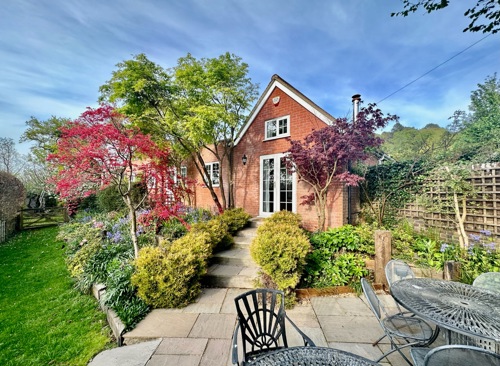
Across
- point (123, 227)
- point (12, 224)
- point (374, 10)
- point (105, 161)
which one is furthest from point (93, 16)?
point (12, 224)

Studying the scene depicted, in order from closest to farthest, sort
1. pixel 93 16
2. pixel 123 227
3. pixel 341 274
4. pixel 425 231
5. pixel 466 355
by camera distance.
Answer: pixel 466 355, pixel 341 274, pixel 93 16, pixel 425 231, pixel 123 227

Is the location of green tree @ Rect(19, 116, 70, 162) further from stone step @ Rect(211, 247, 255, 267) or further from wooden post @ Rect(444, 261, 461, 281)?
wooden post @ Rect(444, 261, 461, 281)

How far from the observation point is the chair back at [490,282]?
2674mm

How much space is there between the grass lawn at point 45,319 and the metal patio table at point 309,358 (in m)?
2.45

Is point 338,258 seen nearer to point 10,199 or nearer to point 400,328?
point 400,328

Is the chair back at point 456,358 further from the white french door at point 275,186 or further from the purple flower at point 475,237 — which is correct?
the white french door at point 275,186

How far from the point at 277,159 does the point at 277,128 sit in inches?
52.6

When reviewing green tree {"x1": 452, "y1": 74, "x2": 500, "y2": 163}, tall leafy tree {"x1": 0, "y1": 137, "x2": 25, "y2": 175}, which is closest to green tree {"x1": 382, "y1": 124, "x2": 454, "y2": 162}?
green tree {"x1": 452, "y1": 74, "x2": 500, "y2": 163}

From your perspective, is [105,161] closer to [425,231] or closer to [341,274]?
[341,274]

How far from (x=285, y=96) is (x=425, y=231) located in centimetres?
650

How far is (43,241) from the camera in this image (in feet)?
26.6

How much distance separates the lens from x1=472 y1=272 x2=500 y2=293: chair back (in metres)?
2.67

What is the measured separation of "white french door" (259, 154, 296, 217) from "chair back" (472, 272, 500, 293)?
5167 millimetres

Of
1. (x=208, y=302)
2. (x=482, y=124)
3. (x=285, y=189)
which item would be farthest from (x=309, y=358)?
(x=482, y=124)
